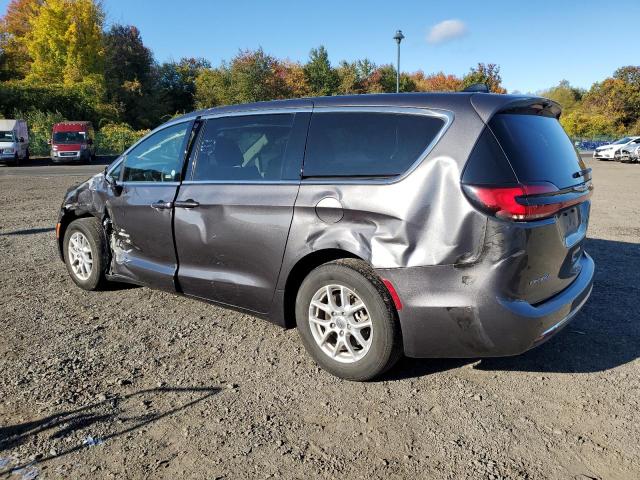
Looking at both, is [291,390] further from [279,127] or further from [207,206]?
[279,127]

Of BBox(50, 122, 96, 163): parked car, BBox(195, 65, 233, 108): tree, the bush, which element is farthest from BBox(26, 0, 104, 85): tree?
BBox(50, 122, 96, 163): parked car

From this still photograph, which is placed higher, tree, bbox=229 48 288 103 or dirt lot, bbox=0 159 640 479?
tree, bbox=229 48 288 103

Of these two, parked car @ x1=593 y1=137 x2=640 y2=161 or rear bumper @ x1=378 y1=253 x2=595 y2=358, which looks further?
parked car @ x1=593 y1=137 x2=640 y2=161

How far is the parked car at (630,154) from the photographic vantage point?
103 ft

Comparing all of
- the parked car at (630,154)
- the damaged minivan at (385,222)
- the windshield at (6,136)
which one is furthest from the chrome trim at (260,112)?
the parked car at (630,154)

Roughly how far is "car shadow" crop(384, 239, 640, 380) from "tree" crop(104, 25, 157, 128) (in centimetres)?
5196

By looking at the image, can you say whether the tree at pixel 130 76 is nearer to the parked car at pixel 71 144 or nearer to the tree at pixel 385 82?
the parked car at pixel 71 144

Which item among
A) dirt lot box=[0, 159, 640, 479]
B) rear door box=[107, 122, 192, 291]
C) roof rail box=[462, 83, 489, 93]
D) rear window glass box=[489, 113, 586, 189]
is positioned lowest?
dirt lot box=[0, 159, 640, 479]

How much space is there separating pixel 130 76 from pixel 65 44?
9.34 m

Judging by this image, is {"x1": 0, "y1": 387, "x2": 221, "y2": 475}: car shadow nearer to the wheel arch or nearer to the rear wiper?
the wheel arch

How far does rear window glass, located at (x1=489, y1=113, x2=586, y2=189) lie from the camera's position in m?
2.90

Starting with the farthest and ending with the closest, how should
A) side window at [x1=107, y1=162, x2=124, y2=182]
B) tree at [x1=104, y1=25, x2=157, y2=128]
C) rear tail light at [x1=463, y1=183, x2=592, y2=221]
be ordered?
tree at [x1=104, y1=25, x2=157, y2=128] < side window at [x1=107, y1=162, x2=124, y2=182] < rear tail light at [x1=463, y1=183, x2=592, y2=221]

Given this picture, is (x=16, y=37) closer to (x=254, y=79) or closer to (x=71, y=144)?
(x=254, y=79)

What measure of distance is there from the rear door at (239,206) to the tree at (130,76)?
5091cm
